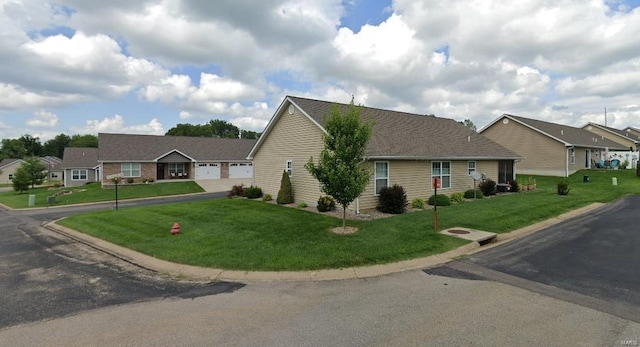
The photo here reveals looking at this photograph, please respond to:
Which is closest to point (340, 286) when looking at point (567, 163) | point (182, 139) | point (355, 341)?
point (355, 341)

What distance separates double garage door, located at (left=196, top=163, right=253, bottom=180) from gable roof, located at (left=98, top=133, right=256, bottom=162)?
2.84 feet

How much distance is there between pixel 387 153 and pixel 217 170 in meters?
31.4

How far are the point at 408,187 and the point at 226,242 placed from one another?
10.6 meters

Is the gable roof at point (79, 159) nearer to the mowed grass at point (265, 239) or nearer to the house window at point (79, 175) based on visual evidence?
the house window at point (79, 175)

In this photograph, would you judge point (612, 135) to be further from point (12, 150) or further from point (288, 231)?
point (12, 150)

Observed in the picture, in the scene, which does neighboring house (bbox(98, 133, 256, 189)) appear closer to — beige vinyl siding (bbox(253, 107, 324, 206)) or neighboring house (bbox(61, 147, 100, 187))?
neighboring house (bbox(61, 147, 100, 187))

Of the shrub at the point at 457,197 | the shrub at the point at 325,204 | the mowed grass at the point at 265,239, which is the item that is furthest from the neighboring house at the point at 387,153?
the mowed grass at the point at 265,239

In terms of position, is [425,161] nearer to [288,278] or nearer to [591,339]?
[288,278]

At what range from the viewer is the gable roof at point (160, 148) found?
3844 cm

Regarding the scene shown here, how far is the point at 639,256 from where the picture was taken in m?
8.68

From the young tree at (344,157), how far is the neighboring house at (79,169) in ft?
157

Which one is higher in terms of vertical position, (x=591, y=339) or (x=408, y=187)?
(x=408, y=187)

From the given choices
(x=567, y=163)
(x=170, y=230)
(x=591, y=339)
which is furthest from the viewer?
(x=567, y=163)

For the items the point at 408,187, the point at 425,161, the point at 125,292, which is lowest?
the point at 125,292
